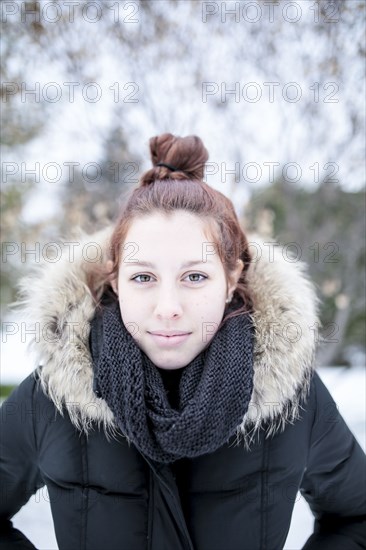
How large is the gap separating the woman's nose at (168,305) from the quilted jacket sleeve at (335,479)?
518 mm

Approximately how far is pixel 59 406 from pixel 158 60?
9.34 feet

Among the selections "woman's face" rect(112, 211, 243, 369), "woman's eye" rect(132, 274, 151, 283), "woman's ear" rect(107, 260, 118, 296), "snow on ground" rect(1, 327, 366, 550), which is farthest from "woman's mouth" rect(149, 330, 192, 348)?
"snow on ground" rect(1, 327, 366, 550)

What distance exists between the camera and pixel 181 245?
1212 mm

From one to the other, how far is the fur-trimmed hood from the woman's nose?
23cm

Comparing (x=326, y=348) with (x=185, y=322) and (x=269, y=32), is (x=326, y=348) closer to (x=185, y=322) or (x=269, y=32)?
(x=269, y=32)

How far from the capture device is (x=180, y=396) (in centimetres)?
124

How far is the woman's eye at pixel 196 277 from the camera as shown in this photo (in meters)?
1.23

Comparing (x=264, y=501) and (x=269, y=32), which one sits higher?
(x=269, y=32)

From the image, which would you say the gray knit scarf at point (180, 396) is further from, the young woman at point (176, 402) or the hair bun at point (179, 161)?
the hair bun at point (179, 161)

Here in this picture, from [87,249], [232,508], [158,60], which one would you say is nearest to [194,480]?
[232,508]

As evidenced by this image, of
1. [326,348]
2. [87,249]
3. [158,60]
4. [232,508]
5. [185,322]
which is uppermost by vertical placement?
[158,60]

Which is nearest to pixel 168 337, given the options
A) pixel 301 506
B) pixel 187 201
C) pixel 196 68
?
pixel 187 201

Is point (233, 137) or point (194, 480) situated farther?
point (233, 137)

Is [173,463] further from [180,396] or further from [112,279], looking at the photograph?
[112,279]
